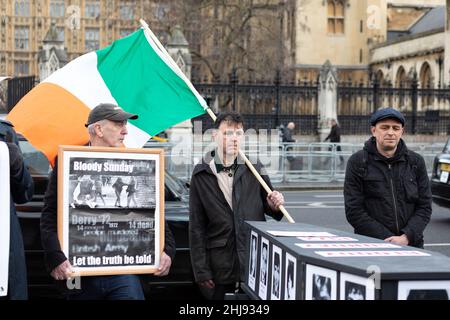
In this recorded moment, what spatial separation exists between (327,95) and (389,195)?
2510cm

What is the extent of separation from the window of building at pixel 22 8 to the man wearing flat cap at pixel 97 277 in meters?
89.6

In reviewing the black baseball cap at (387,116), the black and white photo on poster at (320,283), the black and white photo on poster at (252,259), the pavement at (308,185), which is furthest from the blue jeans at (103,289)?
the pavement at (308,185)

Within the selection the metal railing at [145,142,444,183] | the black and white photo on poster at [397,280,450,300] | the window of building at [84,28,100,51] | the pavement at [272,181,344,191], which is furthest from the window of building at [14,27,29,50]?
the black and white photo on poster at [397,280,450,300]

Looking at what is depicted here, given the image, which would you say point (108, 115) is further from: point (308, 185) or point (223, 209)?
point (308, 185)

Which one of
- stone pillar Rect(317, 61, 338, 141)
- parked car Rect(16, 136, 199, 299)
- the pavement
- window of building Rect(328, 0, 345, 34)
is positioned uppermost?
window of building Rect(328, 0, 345, 34)

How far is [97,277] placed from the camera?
4.39m

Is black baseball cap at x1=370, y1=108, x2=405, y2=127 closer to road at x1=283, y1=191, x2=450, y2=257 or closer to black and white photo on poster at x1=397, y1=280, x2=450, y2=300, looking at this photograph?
black and white photo on poster at x1=397, y1=280, x2=450, y2=300

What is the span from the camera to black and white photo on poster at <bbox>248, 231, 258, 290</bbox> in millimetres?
4389

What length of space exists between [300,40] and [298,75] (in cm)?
256

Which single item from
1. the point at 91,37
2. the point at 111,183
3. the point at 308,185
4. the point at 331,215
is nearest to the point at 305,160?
the point at 308,185

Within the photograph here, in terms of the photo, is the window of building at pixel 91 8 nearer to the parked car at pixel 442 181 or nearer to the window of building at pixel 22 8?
the window of building at pixel 22 8

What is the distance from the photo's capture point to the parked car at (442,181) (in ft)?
41.4

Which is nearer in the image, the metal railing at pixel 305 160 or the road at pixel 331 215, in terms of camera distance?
the road at pixel 331 215

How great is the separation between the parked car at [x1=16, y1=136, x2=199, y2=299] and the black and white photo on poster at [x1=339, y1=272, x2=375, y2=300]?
352 centimetres
